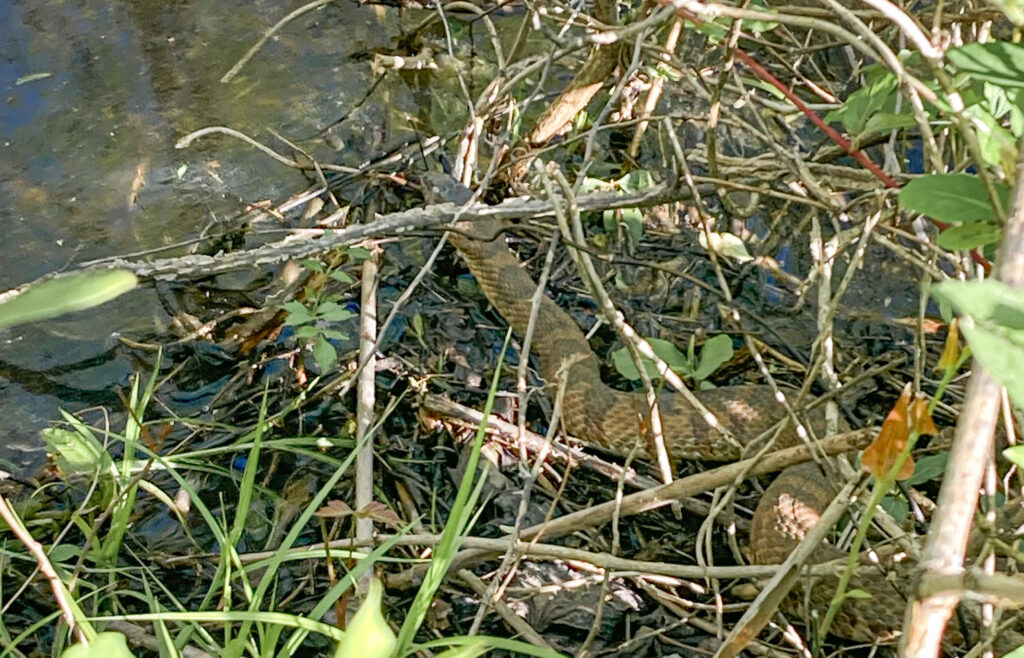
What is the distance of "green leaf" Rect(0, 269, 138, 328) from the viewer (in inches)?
31.7

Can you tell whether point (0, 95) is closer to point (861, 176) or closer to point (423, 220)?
point (423, 220)

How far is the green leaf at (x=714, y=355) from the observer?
3006 millimetres

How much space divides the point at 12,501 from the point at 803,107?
232 cm

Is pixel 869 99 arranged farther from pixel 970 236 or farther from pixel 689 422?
pixel 689 422

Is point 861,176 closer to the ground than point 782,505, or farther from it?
farther from it

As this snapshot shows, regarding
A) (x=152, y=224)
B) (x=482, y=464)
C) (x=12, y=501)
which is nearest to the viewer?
(x=12, y=501)

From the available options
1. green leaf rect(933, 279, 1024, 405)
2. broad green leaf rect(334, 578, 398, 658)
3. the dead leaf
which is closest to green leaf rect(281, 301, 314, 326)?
the dead leaf

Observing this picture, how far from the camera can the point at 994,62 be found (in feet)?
4.38

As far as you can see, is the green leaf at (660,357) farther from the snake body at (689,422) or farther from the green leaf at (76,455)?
the green leaf at (76,455)

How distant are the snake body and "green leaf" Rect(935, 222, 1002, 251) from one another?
1.19 meters

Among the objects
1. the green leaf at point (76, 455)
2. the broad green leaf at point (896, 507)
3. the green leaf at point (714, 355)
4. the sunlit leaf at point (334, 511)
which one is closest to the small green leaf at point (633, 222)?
the green leaf at point (714, 355)

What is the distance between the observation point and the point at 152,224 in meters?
4.16

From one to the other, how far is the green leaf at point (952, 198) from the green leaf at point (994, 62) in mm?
123

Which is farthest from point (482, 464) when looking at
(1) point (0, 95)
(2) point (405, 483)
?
(1) point (0, 95)
